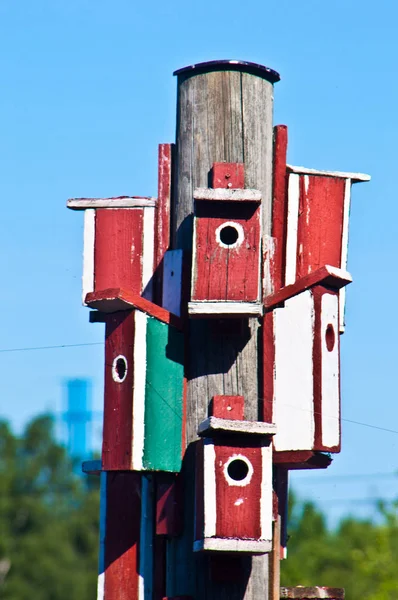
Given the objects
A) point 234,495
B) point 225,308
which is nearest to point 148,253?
point 225,308

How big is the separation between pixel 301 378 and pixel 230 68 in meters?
1.69

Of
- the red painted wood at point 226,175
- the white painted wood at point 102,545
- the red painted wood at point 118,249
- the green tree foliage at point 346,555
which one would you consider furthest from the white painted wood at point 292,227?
the green tree foliage at point 346,555

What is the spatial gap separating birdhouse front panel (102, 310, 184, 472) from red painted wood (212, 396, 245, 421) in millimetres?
249

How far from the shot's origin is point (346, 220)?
324 inches

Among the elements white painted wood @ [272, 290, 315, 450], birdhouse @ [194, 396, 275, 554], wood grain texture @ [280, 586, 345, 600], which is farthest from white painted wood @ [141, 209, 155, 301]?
wood grain texture @ [280, 586, 345, 600]

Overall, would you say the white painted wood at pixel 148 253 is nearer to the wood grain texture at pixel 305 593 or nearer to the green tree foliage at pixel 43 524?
the wood grain texture at pixel 305 593

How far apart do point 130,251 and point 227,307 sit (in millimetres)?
1014

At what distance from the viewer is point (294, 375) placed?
7492 mm

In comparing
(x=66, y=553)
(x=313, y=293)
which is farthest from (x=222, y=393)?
(x=66, y=553)

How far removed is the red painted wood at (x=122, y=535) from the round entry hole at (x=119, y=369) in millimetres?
646

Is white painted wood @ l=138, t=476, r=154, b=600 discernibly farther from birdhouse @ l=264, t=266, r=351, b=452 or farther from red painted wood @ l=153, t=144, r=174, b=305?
red painted wood @ l=153, t=144, r=174, b=305

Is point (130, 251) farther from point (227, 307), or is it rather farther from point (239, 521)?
point (239, 521)

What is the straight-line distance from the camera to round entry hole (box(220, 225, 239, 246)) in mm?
7566

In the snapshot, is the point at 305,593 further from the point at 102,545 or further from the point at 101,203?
the point at 101,203
